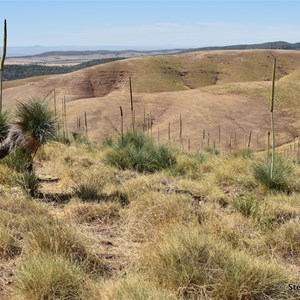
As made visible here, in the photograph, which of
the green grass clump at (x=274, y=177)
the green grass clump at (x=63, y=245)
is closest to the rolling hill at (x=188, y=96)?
the green grass clump at (x=274, y=177)

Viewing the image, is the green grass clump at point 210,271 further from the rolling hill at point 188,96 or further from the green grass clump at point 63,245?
the rolling hill at point 188,96

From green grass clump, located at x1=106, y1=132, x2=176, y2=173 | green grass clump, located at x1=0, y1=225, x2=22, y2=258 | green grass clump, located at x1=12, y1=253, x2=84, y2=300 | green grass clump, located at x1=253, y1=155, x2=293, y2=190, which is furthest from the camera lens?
green grass clump, located at x1=106, y1=132, x2=176, y2=173

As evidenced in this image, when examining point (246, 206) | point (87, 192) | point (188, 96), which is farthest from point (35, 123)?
point (188, 96)

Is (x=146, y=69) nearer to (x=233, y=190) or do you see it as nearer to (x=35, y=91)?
(x=35, y=91)

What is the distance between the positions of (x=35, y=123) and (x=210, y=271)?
5.26 meters

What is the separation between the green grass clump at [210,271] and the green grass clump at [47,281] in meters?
0.79

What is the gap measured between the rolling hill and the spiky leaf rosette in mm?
6704

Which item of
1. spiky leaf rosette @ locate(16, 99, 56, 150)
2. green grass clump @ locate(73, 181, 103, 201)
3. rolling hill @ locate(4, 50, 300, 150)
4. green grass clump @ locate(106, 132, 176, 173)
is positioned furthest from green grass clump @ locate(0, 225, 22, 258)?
rolling hill @ locate(4, 50, 300, 150)

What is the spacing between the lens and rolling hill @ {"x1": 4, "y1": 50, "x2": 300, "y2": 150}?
188 ft

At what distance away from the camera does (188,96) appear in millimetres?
76375

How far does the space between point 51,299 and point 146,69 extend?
12589 centimetres

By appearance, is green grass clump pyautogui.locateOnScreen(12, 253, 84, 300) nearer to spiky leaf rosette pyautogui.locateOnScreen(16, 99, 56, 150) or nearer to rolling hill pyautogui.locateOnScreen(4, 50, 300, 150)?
spiky leaf rosette pyautogui.locateOnScreen(16, 99, 56, 150)

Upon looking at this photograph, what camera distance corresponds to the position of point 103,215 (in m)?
7.17

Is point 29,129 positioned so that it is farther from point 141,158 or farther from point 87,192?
point 141,158
